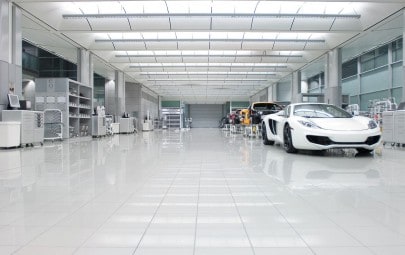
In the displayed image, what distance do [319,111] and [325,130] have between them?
1264 millimetres

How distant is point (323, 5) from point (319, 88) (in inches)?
774

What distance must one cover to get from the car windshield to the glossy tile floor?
125 inches

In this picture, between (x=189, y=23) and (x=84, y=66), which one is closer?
(x=189, y=23)

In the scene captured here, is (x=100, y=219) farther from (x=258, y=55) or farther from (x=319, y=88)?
(x=319, y=88)

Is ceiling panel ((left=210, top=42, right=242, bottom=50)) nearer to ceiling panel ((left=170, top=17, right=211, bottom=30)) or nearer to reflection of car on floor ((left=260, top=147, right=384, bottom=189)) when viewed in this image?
ceiling panel ((left=170, top=17, right=211, bottom=30))

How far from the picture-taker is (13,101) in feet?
35.3

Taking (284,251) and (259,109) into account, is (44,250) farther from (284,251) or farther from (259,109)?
(259,109)

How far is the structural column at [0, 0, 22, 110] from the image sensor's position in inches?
420

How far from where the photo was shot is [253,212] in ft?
9.43

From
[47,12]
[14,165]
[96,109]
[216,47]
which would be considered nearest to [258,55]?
[216,47]

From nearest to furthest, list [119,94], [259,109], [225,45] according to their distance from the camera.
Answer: [225,45]
[259,109]
[119,94]

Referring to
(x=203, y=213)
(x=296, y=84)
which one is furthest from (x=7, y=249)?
(x=296, y=84)

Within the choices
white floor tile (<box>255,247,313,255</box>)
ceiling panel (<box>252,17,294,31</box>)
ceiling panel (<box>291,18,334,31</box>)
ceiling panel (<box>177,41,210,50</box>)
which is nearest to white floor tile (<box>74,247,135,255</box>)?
white floor tile (<box>255,247,313,255</box>)

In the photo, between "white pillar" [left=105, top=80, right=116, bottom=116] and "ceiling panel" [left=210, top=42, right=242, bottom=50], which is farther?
"white pillar" [left=105, top=80, right=116, bottom=116]
